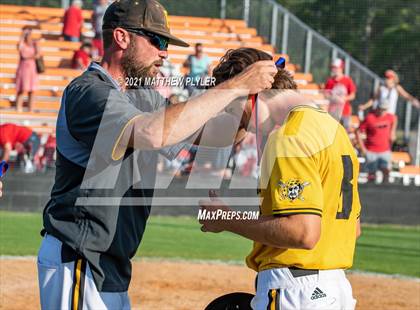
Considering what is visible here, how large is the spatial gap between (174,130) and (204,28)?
Answer: 1908 centimetres

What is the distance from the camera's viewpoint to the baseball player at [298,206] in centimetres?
389

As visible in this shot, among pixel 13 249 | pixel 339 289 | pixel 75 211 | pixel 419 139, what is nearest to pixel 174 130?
pixel 75 211

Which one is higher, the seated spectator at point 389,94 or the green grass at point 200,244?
the seated spectator at point 389,94

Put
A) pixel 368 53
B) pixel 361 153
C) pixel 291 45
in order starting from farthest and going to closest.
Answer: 1. pixel 368 53
2. pixel 291 45
3. pixel 361 153

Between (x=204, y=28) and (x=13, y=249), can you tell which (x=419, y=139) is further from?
(x=13, y=249)

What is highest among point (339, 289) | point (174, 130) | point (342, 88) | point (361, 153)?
point (174, 130)

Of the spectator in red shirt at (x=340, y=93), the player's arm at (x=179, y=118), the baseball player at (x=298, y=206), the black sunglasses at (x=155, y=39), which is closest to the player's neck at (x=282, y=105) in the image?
the baseball player at (x=298, y=206)

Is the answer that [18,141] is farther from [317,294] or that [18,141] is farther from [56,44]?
[317,294]

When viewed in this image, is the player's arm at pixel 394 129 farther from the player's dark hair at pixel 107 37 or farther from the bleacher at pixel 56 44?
the player's dark hair at pixel 107 37

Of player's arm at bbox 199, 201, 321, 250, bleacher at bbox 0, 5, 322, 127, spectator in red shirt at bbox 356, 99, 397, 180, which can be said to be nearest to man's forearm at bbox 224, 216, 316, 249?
player's arm at bbox 199, 201, 321, 250

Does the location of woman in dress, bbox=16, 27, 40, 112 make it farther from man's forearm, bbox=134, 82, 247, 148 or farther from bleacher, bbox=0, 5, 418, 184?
man's forearm, bbox=134, 82, 247, 148

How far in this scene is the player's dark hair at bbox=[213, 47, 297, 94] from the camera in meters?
4.00

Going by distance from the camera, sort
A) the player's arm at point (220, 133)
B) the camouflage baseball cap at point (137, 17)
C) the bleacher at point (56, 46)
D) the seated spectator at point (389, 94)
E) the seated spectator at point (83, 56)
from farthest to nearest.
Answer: the seated spectator at point (83, 56), the bleacher at point (56, 46), the seated spectator at point (389, 94), the player's arm at point (220, 133), the camouflage baseball cap at point (137, 17)

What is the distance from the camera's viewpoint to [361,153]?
18.0 m
